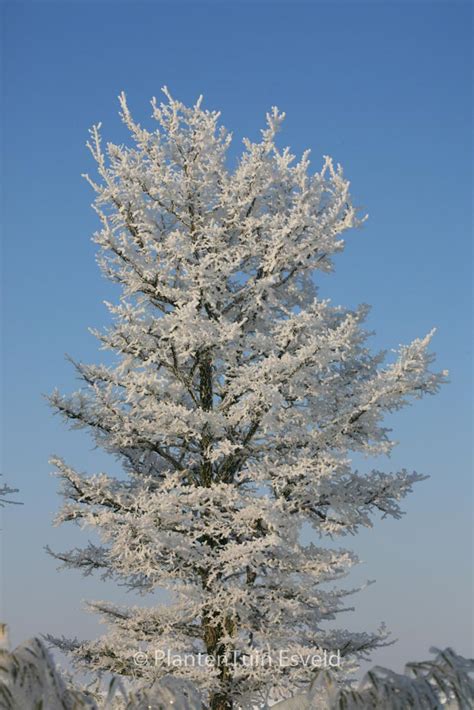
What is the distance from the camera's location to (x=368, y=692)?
263cm

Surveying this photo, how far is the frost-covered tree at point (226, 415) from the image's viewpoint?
10.4 m

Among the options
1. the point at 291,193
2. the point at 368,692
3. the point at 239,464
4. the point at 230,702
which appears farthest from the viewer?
the point at 291,193

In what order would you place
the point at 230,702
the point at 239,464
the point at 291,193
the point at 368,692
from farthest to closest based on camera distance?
the point at 291,193, the point at 239,464, the point at 230,702, the point at 368,692

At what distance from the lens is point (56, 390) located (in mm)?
11250

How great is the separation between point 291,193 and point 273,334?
90.8 inches

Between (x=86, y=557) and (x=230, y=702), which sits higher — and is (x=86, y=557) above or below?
above

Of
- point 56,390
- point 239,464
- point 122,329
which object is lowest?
point 239,464

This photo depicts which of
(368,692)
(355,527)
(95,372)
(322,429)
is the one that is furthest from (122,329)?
(368,692)

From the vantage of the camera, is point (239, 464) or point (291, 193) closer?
point (239, 464)

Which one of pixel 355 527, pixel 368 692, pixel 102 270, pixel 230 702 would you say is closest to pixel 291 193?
pixel 102 270

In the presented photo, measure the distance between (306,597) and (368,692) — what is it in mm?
8538

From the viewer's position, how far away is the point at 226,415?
11.4 m

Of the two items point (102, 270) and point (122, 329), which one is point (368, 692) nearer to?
point (122, 329)

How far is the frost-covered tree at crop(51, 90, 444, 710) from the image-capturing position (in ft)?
34.3
